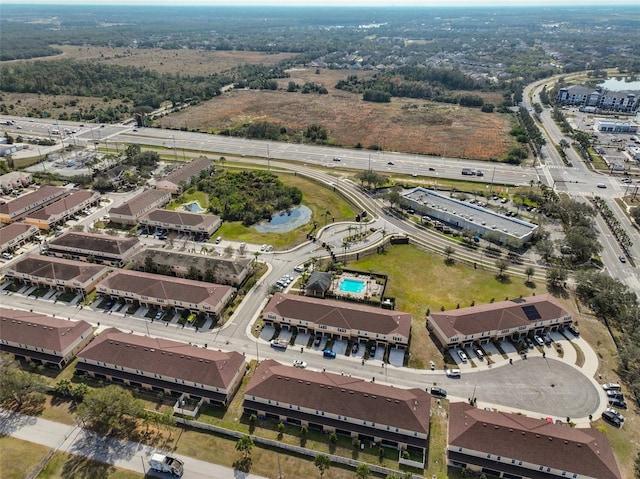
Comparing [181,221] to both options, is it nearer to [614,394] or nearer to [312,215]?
[312,215]

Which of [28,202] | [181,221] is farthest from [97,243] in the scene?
[28,202]

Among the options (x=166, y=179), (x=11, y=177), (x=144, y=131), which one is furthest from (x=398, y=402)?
(x=144, y=131)

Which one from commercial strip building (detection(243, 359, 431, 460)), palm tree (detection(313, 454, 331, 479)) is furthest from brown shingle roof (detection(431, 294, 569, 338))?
palm tree (detection(313, 454, 331, 479))

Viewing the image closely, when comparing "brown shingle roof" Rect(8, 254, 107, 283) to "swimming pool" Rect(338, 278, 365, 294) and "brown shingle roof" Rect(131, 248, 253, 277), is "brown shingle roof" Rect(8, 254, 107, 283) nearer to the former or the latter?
"brown shingle roof" Rect(131, 248, 253, 277)

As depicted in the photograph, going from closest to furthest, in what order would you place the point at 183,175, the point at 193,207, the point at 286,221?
the point at 286,221, the point at 193,207, the point at 183,175

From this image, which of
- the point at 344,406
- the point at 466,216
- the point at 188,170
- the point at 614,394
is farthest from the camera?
the point at 188,170

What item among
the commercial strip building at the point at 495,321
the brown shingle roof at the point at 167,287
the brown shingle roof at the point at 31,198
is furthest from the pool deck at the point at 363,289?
the brown shingle roof at the point at 31,198
